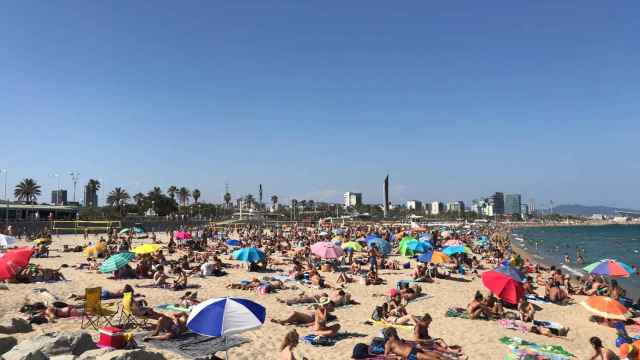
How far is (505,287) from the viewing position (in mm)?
10500

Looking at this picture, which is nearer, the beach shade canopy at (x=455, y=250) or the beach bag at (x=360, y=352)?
the beach bag at (x=360, y=352)

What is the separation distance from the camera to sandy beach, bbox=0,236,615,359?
28.3ft

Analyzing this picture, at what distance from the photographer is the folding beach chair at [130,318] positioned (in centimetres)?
952

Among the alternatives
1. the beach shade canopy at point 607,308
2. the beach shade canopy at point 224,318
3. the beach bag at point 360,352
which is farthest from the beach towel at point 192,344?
the beach shade canopy at point 607,308

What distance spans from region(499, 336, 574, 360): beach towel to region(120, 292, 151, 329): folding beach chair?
747 cm

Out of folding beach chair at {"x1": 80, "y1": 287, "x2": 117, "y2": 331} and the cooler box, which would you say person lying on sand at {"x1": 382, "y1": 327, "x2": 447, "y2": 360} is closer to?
the cooler box

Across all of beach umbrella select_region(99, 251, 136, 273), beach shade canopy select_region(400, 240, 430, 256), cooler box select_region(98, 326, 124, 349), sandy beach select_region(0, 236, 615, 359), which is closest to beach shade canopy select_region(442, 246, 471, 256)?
sandy beach select_region(0, 236, 615, 359)

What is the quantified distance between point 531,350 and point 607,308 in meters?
2.86

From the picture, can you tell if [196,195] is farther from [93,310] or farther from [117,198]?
[93,310]

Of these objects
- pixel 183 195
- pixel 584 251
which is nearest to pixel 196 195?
pixel 183 195

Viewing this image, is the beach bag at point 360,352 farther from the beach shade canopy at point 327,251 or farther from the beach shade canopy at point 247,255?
the beach shade canopy at point 247,255

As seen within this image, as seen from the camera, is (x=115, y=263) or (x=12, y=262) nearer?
(x=12, y=262)

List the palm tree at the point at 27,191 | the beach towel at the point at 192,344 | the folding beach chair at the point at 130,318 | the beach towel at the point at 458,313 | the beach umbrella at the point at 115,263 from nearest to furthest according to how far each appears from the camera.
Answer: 1. the beach towel at the point at 192,344
2. the folding beach chair at the point at 130,318
3. the beach towel at the point at 458,313
4. the beach umbrella at the point at 115,263
5. the palm tree at the point at 27,191

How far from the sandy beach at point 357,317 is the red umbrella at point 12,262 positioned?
79 cm
